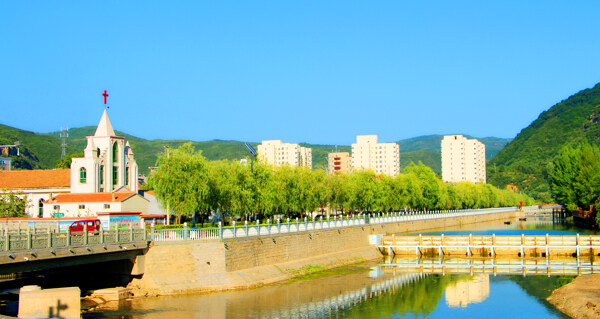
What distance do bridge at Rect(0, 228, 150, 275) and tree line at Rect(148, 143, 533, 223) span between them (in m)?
9.20

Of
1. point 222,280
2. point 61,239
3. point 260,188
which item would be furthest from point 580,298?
point 260,188

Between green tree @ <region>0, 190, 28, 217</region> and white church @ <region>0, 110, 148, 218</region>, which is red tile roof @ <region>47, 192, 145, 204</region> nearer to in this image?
white church @ <region>0, 110, 148, 218</region>

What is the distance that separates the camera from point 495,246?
5666 cm

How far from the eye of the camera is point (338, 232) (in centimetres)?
5747

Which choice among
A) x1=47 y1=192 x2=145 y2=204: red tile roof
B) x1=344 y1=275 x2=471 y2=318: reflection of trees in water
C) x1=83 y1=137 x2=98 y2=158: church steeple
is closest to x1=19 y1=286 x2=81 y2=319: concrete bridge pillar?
x1=344 y1=275 x2=471 y2=318: reflection of trees in water

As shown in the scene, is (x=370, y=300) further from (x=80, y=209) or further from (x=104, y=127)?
(x=104, y=127)

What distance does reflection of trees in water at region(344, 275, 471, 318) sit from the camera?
34906mm

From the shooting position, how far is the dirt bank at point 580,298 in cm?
3300

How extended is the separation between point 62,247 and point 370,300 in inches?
732

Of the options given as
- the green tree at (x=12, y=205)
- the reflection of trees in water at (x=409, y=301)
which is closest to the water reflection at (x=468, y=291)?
the reflection of trees in water at (x=409, y=301)

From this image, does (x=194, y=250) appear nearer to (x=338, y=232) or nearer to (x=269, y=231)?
(x=269, y=231)

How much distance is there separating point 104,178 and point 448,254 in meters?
35.4

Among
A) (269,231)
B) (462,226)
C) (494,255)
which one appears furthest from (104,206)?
(462,226)

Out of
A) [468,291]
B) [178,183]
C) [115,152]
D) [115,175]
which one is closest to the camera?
[468,291]
